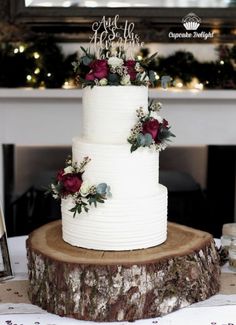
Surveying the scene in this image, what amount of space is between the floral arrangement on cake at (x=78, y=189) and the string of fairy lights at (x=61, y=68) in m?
1.81

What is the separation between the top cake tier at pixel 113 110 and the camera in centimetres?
188

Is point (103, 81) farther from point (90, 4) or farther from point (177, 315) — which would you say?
point (90, 4)

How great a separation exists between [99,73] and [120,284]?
602 millimetres

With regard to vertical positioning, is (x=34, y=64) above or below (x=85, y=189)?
above

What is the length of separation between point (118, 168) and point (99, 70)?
290 millimetres

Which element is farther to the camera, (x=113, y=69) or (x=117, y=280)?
(x=113, y=69)

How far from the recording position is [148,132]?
1864 mm

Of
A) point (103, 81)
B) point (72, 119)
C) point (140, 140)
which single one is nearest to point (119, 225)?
point (140, 140)

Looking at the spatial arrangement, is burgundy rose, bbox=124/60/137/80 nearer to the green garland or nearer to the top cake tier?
the top cake tier

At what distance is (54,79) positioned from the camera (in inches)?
143

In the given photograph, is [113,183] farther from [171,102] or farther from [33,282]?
[171,102]

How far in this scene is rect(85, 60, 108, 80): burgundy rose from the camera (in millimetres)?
1874

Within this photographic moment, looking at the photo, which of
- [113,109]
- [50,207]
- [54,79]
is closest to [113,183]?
[113,109]

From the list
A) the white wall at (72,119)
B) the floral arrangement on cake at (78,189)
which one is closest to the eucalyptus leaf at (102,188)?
the floral arrangement on cake at (78,189)
